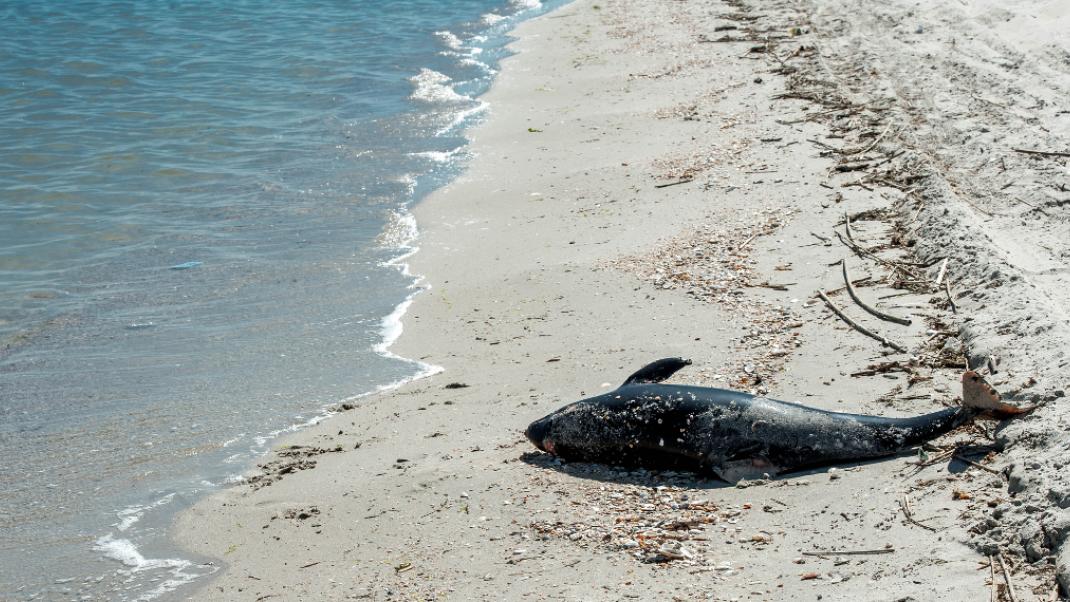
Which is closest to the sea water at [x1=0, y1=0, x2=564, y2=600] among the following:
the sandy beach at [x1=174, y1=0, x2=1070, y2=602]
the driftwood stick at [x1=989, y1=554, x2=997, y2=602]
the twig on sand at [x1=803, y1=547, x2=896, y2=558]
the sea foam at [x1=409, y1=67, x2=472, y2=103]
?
the sea foam at [x1=409, y1=67, x2=472, y2=103]

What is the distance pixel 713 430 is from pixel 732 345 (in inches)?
50.3

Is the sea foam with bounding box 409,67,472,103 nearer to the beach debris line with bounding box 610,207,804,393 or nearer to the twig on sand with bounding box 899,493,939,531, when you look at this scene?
the beach debris line with bounding box 610,207,804,393

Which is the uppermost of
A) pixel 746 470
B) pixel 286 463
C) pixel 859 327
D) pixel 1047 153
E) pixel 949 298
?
pixel 1047 153

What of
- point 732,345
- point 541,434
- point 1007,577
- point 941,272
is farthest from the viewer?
point 941,272

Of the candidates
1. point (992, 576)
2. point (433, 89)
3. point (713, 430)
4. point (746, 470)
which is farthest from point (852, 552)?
point (433, 89)

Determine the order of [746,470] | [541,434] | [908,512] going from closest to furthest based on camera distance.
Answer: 1. [908,512]
2. [746,470]
3. [541,434]

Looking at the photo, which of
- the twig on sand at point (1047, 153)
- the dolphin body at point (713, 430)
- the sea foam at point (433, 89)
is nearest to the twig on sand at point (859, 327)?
the dolphin body at point (713, 430)

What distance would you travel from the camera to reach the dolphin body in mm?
4645

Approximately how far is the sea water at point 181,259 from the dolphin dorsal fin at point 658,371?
1.77 m

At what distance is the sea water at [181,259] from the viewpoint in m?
5.58

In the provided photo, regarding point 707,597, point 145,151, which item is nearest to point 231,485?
point 707,597

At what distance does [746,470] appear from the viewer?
15.8ft

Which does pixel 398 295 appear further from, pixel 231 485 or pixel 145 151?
pixel 145 151

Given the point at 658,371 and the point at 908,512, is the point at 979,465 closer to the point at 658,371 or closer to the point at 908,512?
the point at 908,512
